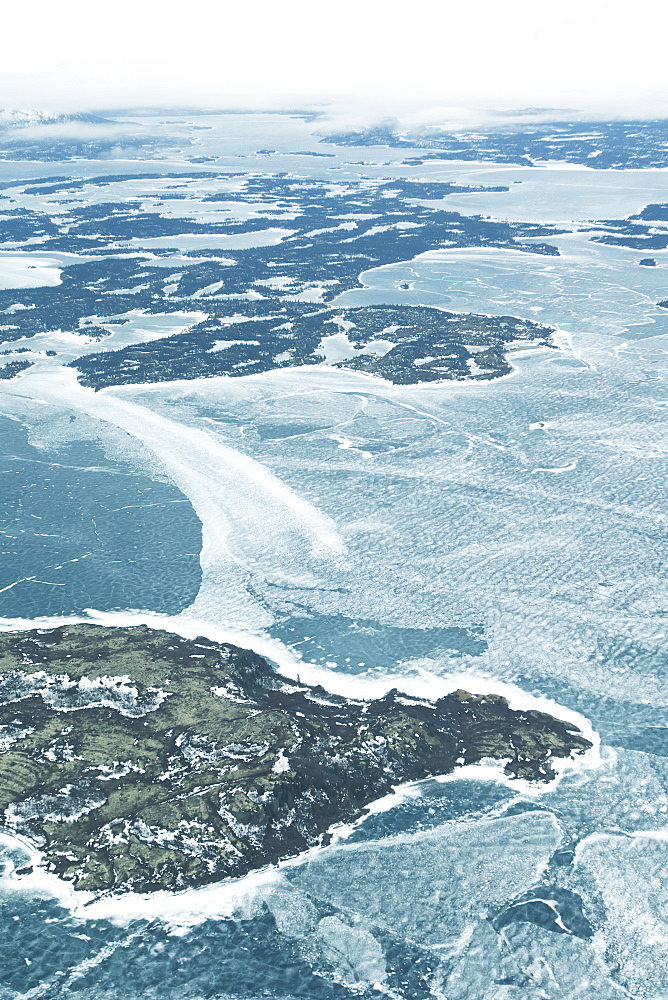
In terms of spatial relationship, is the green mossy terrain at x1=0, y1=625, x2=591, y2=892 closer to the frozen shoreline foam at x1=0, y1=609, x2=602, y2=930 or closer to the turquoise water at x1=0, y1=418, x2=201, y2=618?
the frozen shoreline foam at x1=0, y1=609, x2=602, y2=930

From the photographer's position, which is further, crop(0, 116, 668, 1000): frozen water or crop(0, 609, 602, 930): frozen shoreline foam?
crop(0, 609, 602, 930): frozen shoreline foam

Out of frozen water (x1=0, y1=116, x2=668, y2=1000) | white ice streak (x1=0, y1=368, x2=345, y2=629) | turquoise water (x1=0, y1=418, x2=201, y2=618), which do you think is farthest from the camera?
turquoise water (x1=0, y1=418, x2=201, y2=618)

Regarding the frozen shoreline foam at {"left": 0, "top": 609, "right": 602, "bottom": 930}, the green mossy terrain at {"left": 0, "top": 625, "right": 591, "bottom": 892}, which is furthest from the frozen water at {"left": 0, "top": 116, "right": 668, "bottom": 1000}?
the green mossy terrain at {"left": 0, "top": 625, "right": 591, "bottom": 892}

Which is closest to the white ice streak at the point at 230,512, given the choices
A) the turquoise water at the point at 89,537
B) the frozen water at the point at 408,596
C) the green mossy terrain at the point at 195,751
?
the frozen water at the point at 408,596

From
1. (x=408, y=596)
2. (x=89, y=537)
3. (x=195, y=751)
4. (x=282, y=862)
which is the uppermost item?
(x=89, y=537)

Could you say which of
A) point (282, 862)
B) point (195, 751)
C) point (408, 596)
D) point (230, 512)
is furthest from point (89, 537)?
point (282, 862)

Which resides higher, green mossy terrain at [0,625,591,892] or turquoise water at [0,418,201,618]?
turquoise water at [0,418,201,618]

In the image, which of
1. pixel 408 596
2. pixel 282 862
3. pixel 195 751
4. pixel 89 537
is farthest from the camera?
pixel 89 537

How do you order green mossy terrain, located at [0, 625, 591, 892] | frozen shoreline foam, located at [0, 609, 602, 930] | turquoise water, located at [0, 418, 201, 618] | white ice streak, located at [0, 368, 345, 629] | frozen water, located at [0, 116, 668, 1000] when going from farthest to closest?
turquoise water, located at [0, 418, 201, 618], white ice streak, located at [0, 368, 345, 629], green mossy terrain, located at [0, 625, 591, 892], frozen shoreline foam, located at [0, 609, 602, 930], frozen water, located at [0, 116, 668, 1000]

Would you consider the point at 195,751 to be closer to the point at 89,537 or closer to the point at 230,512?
the point at 89,537
